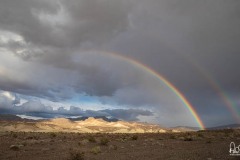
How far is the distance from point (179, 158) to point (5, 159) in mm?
11582

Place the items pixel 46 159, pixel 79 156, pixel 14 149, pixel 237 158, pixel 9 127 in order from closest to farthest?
pixel 237 158 < pixel 79 156 < pixel 46 159 < pixel 14 149 < pixel 9 127

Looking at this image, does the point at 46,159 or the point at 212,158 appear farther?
the point at 46,159

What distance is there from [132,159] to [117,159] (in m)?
1.03

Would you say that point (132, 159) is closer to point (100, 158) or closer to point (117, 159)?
point (117, 159)

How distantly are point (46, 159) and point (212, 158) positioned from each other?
1070 cm

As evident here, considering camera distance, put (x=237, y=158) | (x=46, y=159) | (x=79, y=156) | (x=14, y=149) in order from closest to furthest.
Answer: (x=237, y=158) → (x=79, y=156) → (x=46, y=159) → (x=14, y=149)

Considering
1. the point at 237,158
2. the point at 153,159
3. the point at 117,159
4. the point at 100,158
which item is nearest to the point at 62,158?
the point at 100,158

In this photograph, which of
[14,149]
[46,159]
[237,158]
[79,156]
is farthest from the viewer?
[14,149]

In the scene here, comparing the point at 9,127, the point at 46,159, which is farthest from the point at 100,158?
the point at 9,127

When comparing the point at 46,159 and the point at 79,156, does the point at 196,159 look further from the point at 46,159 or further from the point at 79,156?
the point at 46,159

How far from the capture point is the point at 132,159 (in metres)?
18.6

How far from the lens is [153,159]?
1872cm

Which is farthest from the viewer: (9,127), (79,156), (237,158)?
(9,127)

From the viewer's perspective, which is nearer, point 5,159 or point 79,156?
point 79,156
